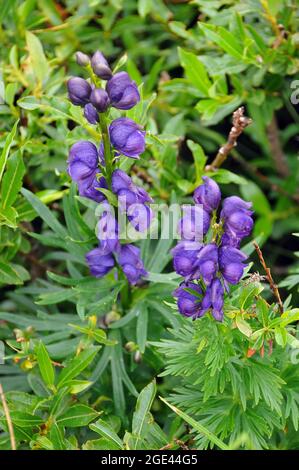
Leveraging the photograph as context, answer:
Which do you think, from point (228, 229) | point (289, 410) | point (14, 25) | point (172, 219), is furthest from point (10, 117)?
point (289, 410)

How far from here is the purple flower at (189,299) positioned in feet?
5.73

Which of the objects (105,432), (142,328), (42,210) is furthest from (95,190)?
(105,432)

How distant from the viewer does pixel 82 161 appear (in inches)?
71.6

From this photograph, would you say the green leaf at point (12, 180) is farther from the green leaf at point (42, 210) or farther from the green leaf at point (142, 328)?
the green leaf at point (142, 328)

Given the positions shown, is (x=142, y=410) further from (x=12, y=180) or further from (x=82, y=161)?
(x=12, y=180)

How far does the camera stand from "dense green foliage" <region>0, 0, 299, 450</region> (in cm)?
191

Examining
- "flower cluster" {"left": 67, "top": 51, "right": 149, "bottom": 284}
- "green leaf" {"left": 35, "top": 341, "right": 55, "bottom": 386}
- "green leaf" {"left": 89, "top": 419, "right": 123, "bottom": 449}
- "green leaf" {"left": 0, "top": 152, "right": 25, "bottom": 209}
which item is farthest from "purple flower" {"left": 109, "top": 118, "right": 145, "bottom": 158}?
"green leaf" {"left": 89, "top": 419, "right": 123, "bottom": 449}

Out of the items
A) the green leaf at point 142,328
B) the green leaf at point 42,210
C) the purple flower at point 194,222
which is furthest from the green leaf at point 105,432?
the green leaf at point 42,210

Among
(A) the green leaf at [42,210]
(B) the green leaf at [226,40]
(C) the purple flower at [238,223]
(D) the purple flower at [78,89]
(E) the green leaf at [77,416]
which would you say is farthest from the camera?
(B) the green leaf at [226,40]

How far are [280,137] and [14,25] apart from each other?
1.40 metres

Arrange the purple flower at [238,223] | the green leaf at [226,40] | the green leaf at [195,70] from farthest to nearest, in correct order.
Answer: the green leaf at [195,70] → the green leaf at [226,40] → the purple flower at [238,223]

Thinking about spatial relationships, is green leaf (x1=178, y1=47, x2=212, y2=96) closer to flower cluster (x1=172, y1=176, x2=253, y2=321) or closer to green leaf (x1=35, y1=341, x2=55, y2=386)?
flower cluster (x1=172, y1=176, x2=253, y2=321)

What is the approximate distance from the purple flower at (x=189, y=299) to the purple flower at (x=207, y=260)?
0.10 m

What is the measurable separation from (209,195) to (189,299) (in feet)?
0.88
